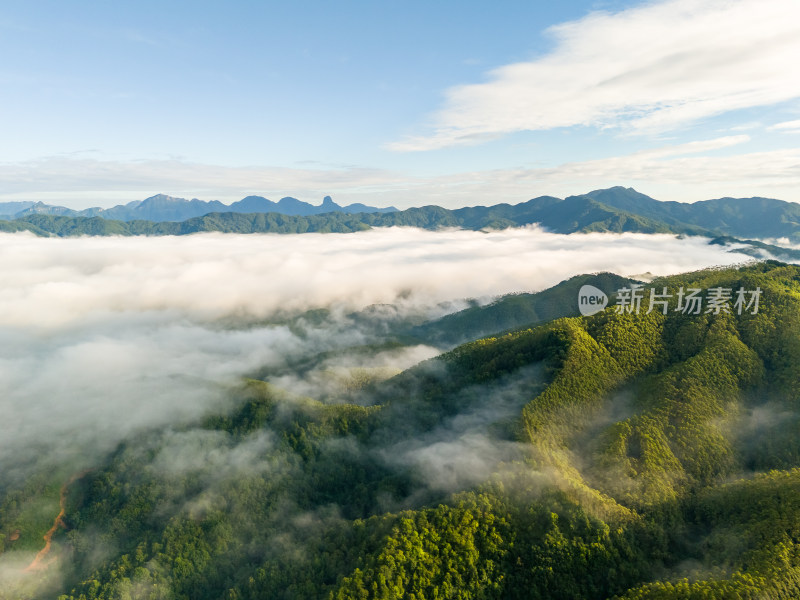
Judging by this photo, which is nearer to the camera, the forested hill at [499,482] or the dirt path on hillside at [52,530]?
the forested hill at [499,482]

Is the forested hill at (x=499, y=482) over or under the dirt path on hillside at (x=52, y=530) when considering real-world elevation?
over

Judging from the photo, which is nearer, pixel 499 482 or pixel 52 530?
pixel 499 482

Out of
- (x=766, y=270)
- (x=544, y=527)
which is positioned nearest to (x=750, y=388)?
(x=766, y=270)

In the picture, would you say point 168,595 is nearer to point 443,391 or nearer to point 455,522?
point 455,522

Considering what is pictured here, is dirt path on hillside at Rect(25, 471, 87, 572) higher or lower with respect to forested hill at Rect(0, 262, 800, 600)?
lower

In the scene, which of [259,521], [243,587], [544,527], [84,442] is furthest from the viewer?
[84,442]

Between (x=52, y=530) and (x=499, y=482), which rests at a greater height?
(x=499, y=482)

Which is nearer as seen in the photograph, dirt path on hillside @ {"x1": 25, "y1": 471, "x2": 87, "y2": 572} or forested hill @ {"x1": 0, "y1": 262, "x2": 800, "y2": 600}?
forested hill @ {"x1": 0, "y1": 262, "x2": 800, "y2": 600}

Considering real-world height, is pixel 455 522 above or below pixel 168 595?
above
